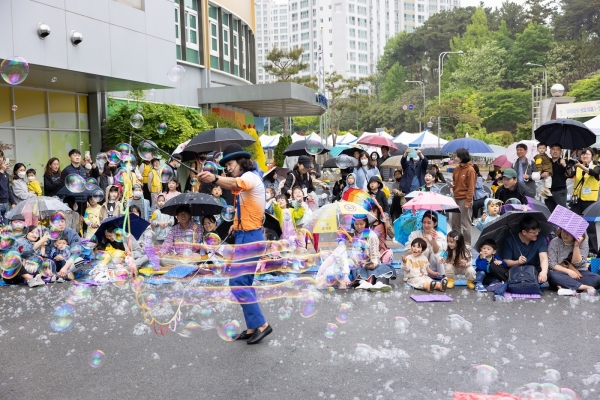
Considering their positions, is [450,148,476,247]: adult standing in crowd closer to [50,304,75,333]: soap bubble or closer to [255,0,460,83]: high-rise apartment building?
[50,304,75,333]: soap bubble

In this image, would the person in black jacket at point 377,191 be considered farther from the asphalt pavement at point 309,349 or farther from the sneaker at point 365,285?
the asphalt pavement at point 309,349

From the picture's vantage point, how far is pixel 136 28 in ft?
50.4

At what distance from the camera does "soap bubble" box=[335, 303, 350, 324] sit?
6.30 m

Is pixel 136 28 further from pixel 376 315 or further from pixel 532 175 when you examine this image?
pixel 376 315

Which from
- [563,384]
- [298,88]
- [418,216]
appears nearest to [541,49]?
[298,88]

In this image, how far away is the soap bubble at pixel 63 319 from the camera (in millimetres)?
6238

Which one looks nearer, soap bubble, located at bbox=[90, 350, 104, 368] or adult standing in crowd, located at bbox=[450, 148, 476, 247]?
soap bubble, located at bbox=[90, 350, 104, 368]

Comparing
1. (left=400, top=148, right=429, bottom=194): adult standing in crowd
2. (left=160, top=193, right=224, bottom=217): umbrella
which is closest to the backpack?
(left=160, top=193, right=224, bottom=217): umbrella

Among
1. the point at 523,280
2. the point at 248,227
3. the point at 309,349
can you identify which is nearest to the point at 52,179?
the point at 248,227

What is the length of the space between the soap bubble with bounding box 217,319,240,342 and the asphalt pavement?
3 cm

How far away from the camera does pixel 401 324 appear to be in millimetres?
6066

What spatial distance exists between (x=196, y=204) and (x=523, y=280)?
4.36 m

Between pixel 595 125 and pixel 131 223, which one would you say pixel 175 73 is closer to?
pixel 131 223

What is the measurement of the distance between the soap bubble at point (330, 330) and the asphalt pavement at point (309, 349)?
0.02 meters
